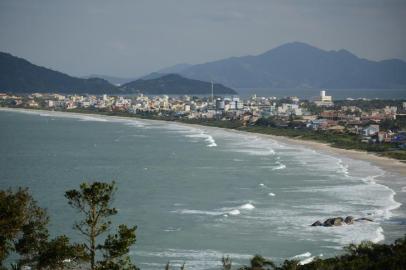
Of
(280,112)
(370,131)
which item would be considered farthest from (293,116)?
(370,131)

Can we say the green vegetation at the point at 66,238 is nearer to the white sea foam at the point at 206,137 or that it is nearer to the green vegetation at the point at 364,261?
the green vegetation at the point at 364,261

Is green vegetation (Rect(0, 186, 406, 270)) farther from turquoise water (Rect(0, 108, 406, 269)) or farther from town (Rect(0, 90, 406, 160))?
town (Rect(0, 90, 406, 160))

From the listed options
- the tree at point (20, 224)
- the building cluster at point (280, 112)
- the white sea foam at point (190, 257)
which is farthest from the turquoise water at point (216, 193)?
the building cluster at point (280, 112)

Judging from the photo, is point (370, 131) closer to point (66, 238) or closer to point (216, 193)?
point (216, 193)

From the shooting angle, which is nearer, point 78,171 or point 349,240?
point 349,240

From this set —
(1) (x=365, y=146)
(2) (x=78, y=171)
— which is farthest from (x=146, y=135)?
(2) (x=78, y=171)

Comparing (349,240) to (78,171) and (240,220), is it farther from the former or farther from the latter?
(78,171)

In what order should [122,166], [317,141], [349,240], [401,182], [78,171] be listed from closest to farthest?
[349,240] < [401,182] < [78,171] < [122,166] < [317,141]
